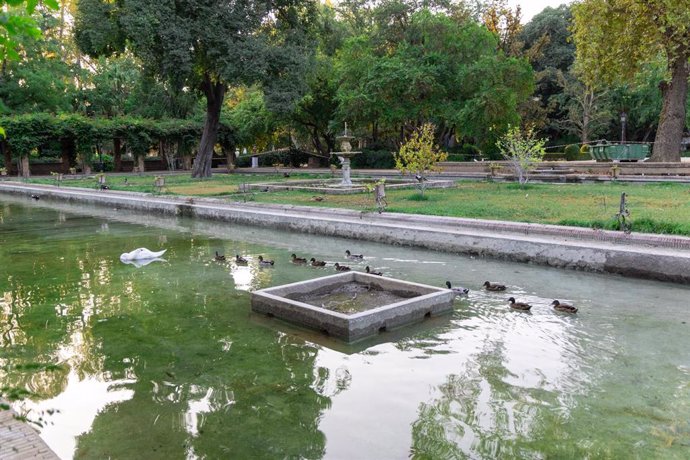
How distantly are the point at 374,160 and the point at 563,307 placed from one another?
32.3 m

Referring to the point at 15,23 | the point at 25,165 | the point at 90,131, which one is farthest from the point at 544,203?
the point at 25,165

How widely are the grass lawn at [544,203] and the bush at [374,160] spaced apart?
611 inches

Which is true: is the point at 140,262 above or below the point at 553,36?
below

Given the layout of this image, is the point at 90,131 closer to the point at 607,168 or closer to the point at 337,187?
the point at 337,187

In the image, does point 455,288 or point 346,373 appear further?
point 455,288

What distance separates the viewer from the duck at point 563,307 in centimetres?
675

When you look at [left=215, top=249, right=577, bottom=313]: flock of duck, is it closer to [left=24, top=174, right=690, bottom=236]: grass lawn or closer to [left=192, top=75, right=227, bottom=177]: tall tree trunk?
[left=24, top=174, right=690, bottom=236]: grass lawn

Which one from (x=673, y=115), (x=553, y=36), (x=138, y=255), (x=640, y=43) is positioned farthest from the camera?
(x=553, y=36)

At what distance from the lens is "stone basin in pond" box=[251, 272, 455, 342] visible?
6.00m

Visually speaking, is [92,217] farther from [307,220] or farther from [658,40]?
[658,40]

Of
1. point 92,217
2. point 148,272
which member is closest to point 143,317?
point 148,272

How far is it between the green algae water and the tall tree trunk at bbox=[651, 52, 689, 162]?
18.1m

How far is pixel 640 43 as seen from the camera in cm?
2133

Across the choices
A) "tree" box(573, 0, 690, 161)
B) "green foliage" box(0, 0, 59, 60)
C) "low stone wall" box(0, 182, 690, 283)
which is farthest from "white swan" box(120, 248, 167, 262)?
"tree" box(573, 0, 690, 161)
